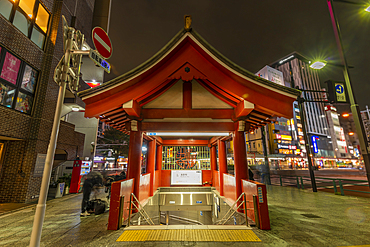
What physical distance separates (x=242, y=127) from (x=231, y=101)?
4.11 ft

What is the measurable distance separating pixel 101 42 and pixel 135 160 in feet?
15.3

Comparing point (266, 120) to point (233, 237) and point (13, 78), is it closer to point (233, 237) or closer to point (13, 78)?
point (233, 237)

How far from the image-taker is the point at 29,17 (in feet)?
32.3

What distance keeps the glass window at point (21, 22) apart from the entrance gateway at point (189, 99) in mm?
7261

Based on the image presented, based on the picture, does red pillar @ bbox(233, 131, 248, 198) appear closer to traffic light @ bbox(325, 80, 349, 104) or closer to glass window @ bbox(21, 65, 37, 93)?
traffic light @ bbox(325, 80, 349, 104)

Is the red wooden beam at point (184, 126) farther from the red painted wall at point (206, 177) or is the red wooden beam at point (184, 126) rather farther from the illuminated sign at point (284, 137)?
the illuminated sign at point (284, 137)

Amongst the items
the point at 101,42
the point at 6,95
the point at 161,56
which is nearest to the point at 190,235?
the point at 101,42

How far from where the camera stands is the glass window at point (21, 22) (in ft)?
29.8

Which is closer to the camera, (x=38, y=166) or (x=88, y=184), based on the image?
(x=88, y=184)

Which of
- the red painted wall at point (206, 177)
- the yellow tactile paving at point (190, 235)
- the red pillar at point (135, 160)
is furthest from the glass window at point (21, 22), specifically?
the red painted wall at point (206, 177)

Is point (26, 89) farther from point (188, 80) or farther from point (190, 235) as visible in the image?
point (190, 235)

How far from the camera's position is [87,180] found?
690 cm

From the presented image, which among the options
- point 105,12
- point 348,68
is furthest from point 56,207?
point 105,12

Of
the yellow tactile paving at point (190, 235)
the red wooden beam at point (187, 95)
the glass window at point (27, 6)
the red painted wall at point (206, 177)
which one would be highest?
the glass window at point (27, 6)
